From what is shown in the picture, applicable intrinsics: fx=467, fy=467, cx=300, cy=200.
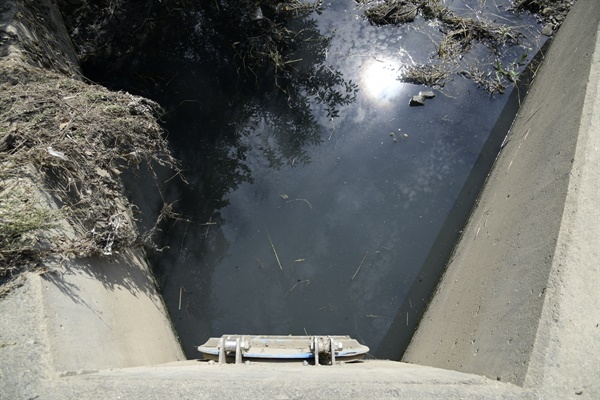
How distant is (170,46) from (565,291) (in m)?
3.37

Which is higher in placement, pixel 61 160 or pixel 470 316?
pixel 61 160

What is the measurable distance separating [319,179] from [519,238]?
1.52 m

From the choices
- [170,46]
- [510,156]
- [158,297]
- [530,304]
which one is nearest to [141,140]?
[158,297]

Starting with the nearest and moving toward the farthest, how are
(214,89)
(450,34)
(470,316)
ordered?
(470,316), (214,89), (450,34)

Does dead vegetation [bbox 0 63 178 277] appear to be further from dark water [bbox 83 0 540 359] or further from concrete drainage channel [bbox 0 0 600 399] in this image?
dark water [bbox 83 0 540 359]

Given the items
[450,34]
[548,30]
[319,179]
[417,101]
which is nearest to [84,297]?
[319,179]

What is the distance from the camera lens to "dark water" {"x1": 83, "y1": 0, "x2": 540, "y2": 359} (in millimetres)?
3123

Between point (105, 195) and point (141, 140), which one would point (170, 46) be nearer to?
point (141, 140)

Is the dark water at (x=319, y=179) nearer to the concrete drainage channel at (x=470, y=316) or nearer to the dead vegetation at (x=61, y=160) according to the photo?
the concrete drainage channel at (x=470, y=316)

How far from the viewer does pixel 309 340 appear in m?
2.54

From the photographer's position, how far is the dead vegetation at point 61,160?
1.97m

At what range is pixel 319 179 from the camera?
3432 millimetres

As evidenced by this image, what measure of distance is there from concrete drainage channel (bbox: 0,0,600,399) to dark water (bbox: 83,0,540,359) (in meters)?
0.30

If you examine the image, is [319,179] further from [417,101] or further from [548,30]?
[548,30]
